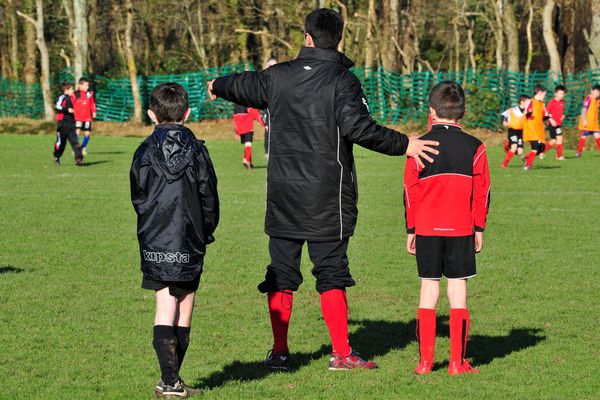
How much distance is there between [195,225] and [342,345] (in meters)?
1.44

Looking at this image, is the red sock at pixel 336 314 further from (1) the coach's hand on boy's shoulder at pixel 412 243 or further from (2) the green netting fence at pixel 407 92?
(2) the green netting fence at pixel 407 92

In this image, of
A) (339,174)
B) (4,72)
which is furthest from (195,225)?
(4,72)

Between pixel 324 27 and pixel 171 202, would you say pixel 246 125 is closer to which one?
pixel 324 27

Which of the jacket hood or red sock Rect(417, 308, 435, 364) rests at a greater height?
the jacket hood

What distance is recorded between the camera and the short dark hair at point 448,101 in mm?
6191

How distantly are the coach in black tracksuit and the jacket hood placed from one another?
2.93 feet

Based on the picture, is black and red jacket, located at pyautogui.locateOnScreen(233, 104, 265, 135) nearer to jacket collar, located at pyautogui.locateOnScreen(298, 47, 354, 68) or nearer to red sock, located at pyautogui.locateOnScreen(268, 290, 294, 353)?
red sock, located at pyautogui.locateOnScreen(268, 290, 294, 353)

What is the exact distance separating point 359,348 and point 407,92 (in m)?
34.9

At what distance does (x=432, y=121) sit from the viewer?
6.28 metres

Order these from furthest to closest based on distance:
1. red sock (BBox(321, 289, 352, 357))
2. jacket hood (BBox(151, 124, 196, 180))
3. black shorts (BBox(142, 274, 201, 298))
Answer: red sock (BBox(321, 289, 352, 357)), black shorts (BBox(142, 274, 201, 298)), jacket hood (BBox(151, 124, 196, 180))

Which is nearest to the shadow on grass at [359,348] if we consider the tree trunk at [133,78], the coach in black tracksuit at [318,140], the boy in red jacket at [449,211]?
the coach in black tracksuit at [318,140]

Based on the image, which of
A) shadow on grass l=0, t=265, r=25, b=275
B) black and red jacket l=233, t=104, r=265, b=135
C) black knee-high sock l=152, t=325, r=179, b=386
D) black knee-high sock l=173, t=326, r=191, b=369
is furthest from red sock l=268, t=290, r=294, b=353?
black and red jacket l=233, t=104, r=265, b=135

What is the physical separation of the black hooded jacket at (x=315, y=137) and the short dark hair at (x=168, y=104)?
76cm

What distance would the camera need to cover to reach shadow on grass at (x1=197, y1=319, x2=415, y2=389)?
6348 mm
